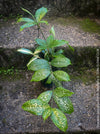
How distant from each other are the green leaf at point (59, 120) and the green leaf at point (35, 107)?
0.04 meters

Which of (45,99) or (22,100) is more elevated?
(45,99)

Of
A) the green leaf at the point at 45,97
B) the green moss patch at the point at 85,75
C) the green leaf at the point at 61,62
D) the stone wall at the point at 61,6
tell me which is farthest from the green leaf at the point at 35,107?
the stone wall at the point at 61,6

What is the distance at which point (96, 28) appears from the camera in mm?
1508

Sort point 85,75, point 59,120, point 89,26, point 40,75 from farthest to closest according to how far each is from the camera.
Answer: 1. point 89,26
2. point 85,75
3. point 40,75
4. point 59,120

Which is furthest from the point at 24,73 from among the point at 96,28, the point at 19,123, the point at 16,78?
the point at 96,28

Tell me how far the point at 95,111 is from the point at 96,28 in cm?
91

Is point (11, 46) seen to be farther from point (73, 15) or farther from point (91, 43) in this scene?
point (73, 15)

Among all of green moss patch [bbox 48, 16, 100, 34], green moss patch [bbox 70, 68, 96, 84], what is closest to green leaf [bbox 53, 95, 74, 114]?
green moss patch [bbox 70, 68, 96, 84]

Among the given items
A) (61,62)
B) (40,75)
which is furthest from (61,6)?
(40,75)

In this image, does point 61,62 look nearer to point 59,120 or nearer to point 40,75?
point 40,75

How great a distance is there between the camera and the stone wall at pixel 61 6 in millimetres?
1542

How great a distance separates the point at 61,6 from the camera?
162 cm

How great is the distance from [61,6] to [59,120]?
145 centimetres

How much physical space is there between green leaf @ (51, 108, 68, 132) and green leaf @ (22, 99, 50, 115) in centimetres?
4
